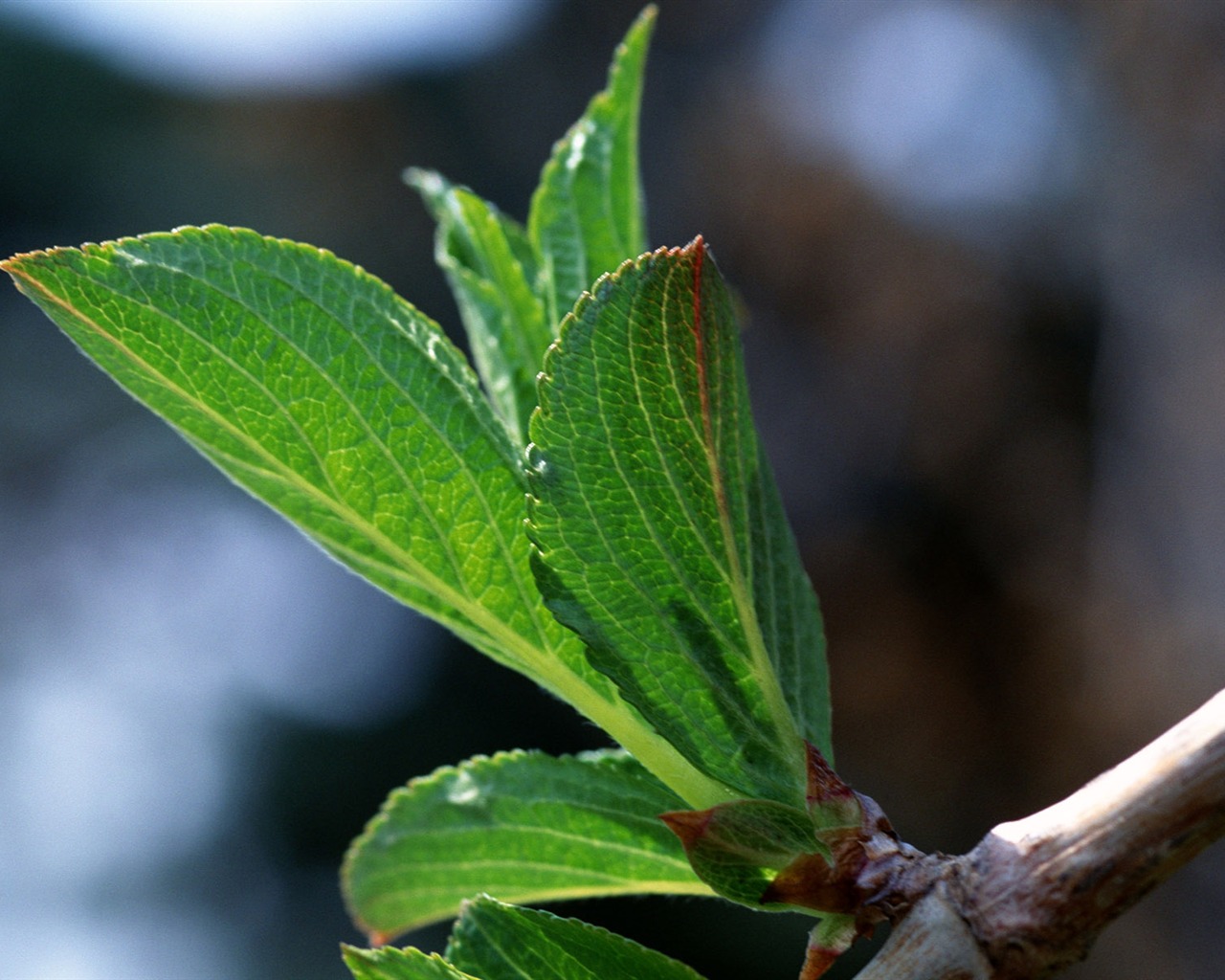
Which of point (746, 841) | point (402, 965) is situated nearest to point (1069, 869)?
point (746, 841)

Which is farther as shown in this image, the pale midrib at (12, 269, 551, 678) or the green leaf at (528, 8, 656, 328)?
the green leaf at (528, 8, 656, 328)

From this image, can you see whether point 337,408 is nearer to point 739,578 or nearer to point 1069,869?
point 739,578

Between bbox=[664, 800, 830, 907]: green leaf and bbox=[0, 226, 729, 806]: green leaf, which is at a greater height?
bbox=[0, 226, 729, 806]: green leaf

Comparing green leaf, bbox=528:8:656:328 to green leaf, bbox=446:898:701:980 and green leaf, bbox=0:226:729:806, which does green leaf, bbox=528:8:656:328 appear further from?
green leaf, bbox=446:898:701:980

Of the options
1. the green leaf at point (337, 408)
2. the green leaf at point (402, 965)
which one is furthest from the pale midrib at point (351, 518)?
the green leaf at point (402, 965)

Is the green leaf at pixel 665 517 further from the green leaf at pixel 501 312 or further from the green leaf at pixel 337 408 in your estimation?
the green leaf at pixel 501 312

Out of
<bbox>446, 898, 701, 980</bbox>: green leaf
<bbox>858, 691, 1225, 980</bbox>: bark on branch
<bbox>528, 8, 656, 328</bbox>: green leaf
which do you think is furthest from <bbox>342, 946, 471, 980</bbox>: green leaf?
<bbox>528, 8, 656, 328</bbox>: green leaf

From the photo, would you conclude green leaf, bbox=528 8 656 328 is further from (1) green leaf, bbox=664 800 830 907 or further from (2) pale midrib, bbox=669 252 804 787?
(1) green leaf, bbox=664 800 830 907

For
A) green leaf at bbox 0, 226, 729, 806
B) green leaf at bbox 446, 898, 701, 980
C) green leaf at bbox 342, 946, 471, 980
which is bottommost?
green leaf at bbox 446, 898, 701, 980
